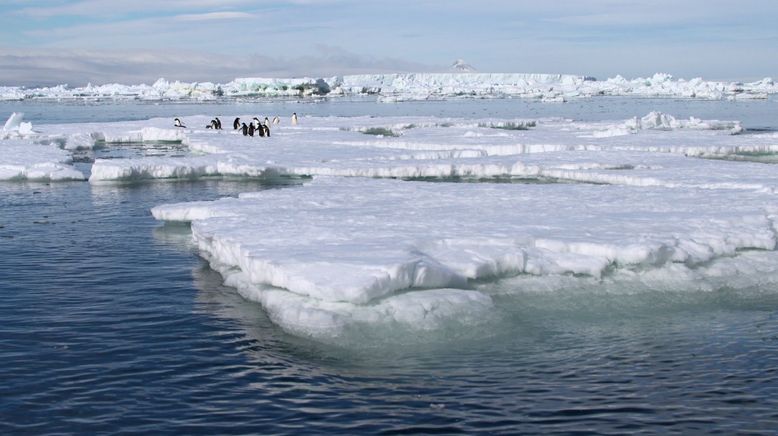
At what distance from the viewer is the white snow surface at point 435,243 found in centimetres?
902

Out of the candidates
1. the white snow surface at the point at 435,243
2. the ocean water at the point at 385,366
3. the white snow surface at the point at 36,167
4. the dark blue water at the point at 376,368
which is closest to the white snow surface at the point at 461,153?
the white snow surface at the point at 36,167

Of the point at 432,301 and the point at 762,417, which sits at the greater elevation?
the point at 432,301

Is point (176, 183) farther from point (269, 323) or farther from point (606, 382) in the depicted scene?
point (606, 382)

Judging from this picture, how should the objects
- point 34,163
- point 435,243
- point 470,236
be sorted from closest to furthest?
point 435,243
point 470,236
point 34,163

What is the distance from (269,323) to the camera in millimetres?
9609

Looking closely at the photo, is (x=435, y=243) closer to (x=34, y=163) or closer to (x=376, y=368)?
(x=376, y=368)

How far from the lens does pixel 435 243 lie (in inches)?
421

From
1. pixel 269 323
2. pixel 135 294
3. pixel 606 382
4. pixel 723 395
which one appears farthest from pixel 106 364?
pixel 723 395

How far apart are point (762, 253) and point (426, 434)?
6.79 m

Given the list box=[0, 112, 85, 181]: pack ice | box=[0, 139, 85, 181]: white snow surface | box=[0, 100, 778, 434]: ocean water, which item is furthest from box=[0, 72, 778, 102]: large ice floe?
box=[0, 100, 778, 434]: ocean water

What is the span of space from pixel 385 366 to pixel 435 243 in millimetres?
2869

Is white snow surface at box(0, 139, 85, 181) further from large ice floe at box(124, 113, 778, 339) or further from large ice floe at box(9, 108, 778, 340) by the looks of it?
large ice floe at box(124, 113, 778, 339)

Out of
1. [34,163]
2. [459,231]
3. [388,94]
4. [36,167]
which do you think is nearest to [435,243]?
[459,231]

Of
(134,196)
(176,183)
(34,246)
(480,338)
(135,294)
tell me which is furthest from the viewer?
(176,183)
